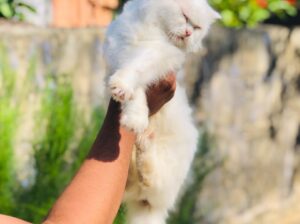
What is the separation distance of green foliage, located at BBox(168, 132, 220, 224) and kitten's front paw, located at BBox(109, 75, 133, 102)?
279 centimetres

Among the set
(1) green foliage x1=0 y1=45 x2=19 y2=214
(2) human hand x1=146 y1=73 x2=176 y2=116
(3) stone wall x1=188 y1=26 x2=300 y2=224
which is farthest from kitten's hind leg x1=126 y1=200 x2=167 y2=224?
(3) stone wall x1=188 y1=26 x2=300 y2=224

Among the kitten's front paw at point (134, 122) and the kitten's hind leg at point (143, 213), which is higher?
the kitten's front paw at point (134, 122)

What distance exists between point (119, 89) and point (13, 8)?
3821 millimetres

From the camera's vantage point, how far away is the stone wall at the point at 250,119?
18.7 feet

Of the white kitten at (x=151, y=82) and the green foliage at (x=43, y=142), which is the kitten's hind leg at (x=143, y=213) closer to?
the white kitten at (x=151, y=82)

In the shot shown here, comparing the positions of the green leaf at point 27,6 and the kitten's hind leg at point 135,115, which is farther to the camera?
the green leaf at point 27,6

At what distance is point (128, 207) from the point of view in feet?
9.73

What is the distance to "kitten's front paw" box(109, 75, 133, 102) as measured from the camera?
2477mm

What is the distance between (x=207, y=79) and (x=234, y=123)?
0.99ft

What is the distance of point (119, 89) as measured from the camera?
2477 millimetres

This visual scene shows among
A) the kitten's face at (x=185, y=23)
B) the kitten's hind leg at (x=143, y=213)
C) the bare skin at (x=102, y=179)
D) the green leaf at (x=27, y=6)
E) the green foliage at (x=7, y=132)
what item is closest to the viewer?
the bare skin at (x=102, y=179)

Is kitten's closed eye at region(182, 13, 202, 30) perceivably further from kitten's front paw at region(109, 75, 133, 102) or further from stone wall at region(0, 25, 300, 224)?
stone wall at region(0, 25, 300, 224)

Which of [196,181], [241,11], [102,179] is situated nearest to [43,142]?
[196,181]

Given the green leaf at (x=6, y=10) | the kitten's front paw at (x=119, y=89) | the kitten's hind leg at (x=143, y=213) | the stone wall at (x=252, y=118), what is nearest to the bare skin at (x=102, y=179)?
the kitten's front paw at (x=119, y=89)
